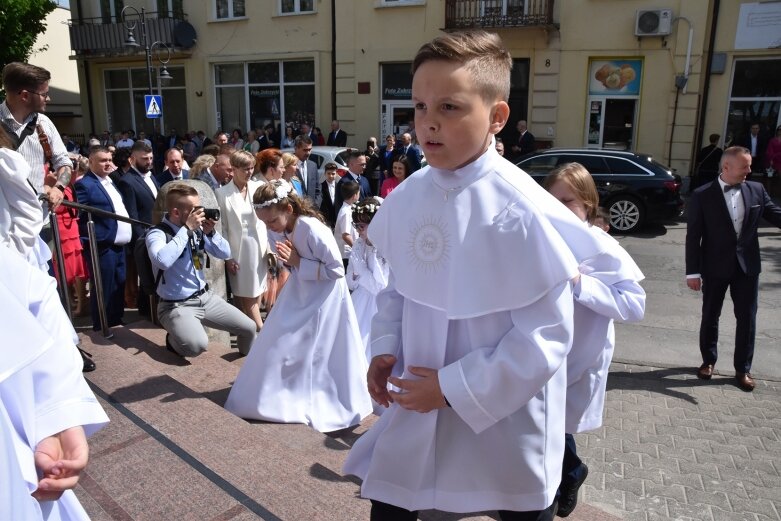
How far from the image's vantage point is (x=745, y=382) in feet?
16.8

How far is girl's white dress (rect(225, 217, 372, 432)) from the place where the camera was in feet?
14.1

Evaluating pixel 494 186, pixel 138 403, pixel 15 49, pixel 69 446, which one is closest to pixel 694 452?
pixel 494 186

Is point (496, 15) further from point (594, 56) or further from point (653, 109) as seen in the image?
point (653, 109)

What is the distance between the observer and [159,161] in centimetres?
1950

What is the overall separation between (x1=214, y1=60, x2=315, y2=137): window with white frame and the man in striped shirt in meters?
15.3

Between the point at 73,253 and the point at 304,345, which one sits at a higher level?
the point at 73,253

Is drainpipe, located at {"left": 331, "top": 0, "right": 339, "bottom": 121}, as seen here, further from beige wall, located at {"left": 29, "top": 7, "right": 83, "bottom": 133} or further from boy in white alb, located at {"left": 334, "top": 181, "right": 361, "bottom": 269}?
beige wall, located at {"left": 29, "top": 7, "right": 83, "bottom": 133}

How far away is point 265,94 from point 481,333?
67.2 ft

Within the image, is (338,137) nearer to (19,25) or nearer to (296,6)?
(296,6)

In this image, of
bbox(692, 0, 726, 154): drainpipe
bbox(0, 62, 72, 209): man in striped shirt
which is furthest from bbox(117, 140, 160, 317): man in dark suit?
bbox(692, 0, 726, 154): drainpipe

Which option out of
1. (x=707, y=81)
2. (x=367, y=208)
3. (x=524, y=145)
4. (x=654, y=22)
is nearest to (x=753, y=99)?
(x=707, y=81)

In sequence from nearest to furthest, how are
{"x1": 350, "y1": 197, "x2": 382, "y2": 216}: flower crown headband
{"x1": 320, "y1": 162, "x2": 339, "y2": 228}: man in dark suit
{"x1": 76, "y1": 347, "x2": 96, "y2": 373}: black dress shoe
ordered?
{"x1": 76, "y1": 347, "x2": 96, "y2": 373}: black dress shoe, {"x1": 350, "y1": 197, "x2": 382, "y2": 216}: flower crown headband, {"x1": 320, "y1": 162, "x2": 339, "y2": 228}: man in dark suit

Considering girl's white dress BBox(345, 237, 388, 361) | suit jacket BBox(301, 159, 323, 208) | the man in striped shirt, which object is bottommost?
girl's white dress BBox(345, 237, 388, 361)

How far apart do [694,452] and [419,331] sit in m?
3.26
